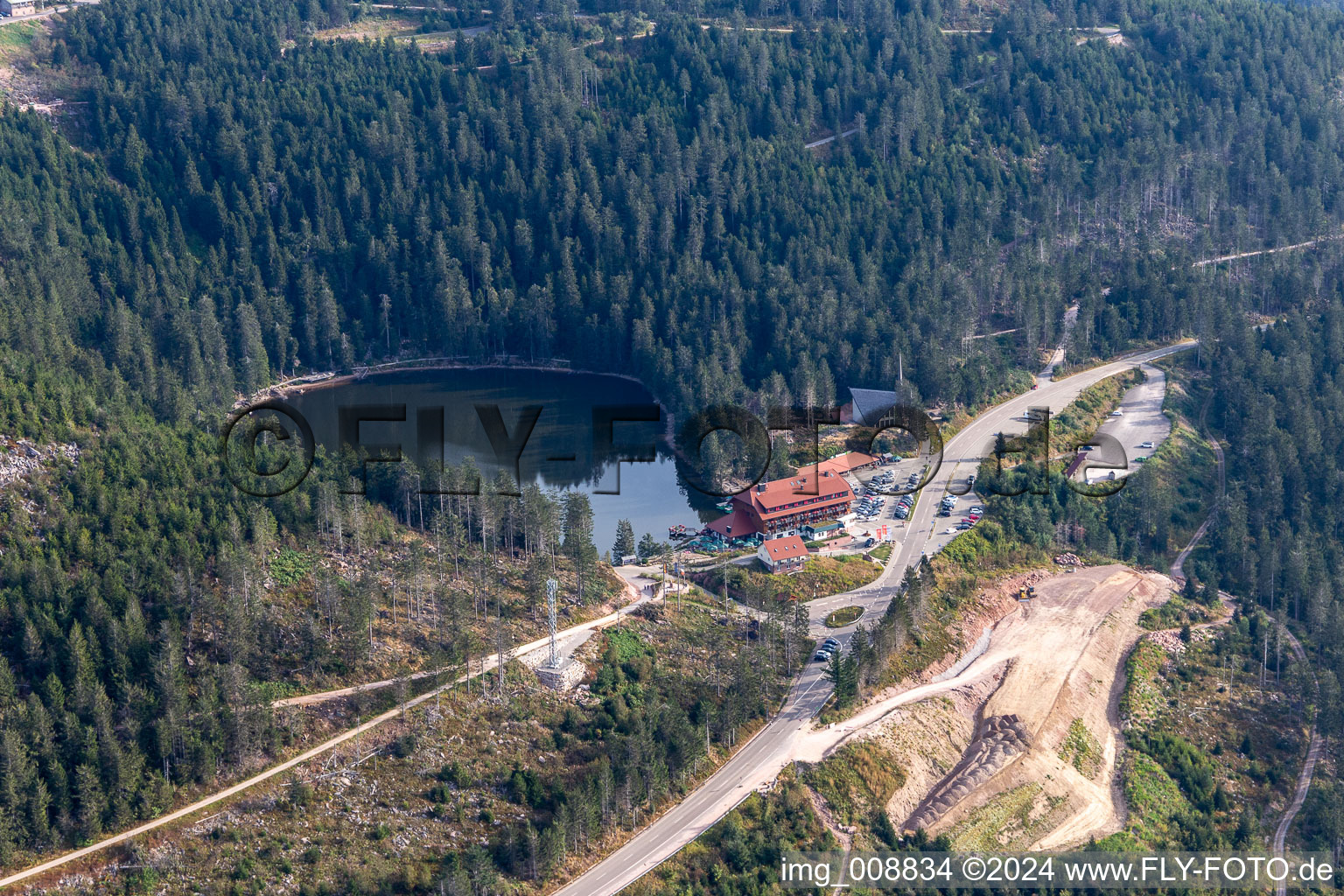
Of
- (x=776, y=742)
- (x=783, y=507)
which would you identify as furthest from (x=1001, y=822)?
(x=783, y=507)

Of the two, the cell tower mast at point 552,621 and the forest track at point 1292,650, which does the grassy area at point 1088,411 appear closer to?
the forest track at point 1292,650

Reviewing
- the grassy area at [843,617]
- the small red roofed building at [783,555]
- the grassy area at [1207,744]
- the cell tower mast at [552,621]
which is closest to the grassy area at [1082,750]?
the grassy area at [1207,744]

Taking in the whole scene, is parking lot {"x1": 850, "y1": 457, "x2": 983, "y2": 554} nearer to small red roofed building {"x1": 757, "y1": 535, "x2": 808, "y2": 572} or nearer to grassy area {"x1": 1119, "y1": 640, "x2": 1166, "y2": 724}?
small red roofed building {"x1": 757, "y1": 535, "x2": 808, "y2": 572}

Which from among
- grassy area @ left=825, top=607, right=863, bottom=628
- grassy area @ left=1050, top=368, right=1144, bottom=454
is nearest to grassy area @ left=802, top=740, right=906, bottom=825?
grassy area @ left=825, top=607, right=863, bottom=628

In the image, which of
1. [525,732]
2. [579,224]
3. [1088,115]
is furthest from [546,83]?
[525,732]

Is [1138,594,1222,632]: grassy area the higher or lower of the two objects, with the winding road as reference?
lower

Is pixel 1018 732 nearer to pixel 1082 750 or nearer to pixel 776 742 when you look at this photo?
pixel 1082 750
